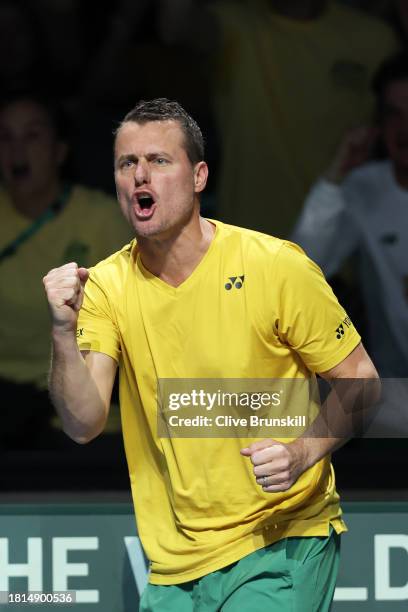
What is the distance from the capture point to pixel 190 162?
337cm

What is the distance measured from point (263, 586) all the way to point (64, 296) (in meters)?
0.87

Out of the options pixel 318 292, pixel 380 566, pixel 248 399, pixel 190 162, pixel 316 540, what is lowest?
pixel 380 566

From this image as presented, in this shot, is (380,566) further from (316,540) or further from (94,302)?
(94,302)

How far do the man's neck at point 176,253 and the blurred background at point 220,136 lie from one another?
1.47 meters

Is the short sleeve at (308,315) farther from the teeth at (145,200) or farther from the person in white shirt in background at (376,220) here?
the person in white shirt in background at (376,220)

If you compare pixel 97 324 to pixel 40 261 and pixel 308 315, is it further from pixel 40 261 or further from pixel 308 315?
pixel 40 261

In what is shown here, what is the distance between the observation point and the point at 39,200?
16.8 ft

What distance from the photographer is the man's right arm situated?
3123 mm

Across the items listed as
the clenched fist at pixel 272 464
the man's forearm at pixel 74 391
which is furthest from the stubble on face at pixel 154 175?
the clenched fist at pixel 272 464

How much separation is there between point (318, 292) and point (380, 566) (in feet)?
3.83

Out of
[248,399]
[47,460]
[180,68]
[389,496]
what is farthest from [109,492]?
[180,68]

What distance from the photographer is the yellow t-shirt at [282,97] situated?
523 cm

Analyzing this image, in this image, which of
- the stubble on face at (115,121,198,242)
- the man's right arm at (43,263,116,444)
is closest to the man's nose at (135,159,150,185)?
the stubble on face at (115,121,198,242)

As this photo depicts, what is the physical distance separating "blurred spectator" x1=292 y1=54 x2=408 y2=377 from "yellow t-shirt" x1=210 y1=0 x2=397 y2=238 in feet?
0.68
